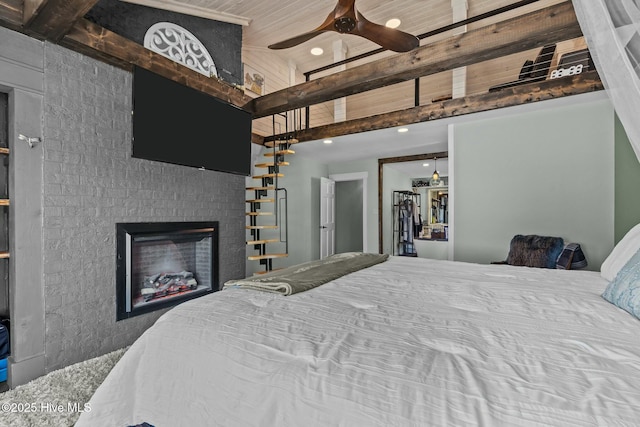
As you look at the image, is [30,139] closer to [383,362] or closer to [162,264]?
[162,264]

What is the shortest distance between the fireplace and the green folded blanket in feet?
4.79

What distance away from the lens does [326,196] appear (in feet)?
19.5

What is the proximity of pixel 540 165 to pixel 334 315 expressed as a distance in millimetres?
3467

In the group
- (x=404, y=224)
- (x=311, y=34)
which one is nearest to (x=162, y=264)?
(x=311, y=34)

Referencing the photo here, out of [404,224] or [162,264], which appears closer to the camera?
[162,264]

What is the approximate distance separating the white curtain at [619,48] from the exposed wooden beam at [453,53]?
1.09 meters

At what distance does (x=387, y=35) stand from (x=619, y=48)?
Answer: 1483mm

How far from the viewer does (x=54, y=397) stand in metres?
1.83

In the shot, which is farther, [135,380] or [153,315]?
[153,315]

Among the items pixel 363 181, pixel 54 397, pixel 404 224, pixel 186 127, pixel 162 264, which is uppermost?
pixel 186 127

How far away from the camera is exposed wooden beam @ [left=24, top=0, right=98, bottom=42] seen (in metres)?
1.77

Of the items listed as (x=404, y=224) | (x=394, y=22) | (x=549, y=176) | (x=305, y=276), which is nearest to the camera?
(x=305, y=276)

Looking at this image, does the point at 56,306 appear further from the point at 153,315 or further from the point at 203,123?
the point at 203,123

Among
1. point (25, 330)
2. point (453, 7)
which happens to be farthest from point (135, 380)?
point (453, 7)
